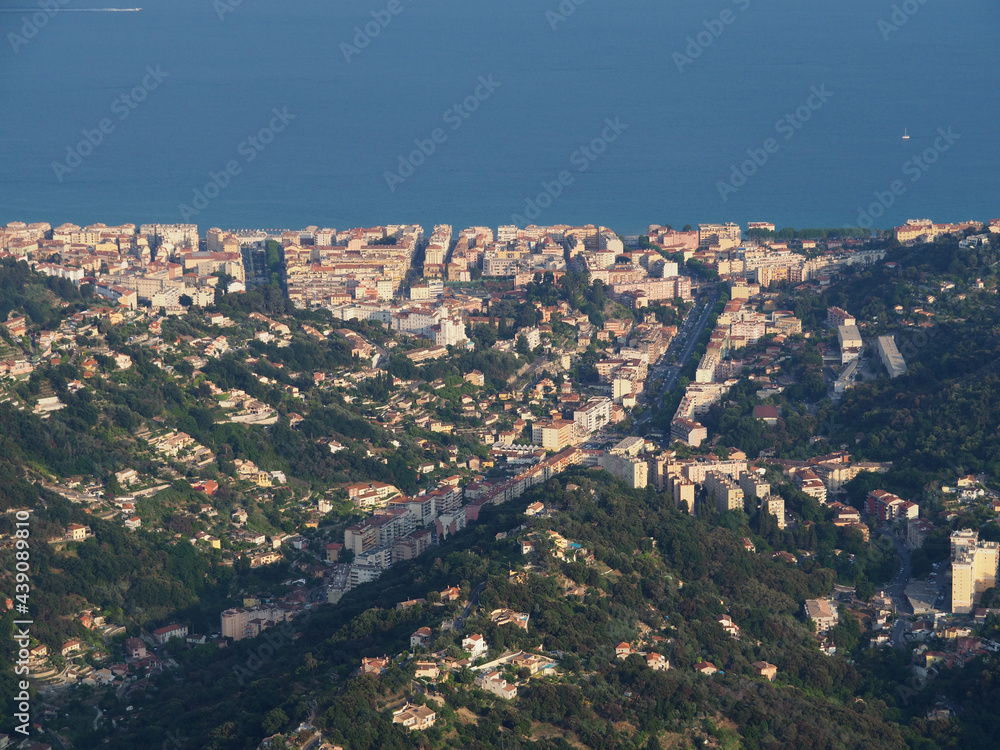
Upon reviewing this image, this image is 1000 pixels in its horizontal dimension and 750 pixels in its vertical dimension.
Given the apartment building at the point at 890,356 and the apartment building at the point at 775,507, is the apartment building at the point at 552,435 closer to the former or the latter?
the apartment building at the point at 890,356

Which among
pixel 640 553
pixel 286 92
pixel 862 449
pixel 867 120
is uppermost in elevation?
pixel 286 92

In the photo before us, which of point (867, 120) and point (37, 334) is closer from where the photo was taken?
point (37, 334)

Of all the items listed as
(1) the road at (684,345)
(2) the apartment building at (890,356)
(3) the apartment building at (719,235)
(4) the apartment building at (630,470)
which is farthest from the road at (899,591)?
(3) the apartment building at (719,235)

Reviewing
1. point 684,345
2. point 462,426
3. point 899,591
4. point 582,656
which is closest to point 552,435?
point 462,426

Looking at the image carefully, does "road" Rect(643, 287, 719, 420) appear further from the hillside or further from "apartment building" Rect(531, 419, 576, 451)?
the hillside

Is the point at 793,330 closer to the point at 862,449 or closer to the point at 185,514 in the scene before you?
the point at 862,449

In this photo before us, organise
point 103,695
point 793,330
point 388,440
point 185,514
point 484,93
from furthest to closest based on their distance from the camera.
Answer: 1. point 484,93
2. point 793,330
3. point 388,440
4. point 185,514
5. point 103,695

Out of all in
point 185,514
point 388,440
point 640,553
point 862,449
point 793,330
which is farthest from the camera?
point 793,330

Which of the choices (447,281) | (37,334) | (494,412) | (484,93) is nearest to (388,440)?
(494,412)

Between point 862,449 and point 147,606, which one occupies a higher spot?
point 862,449
